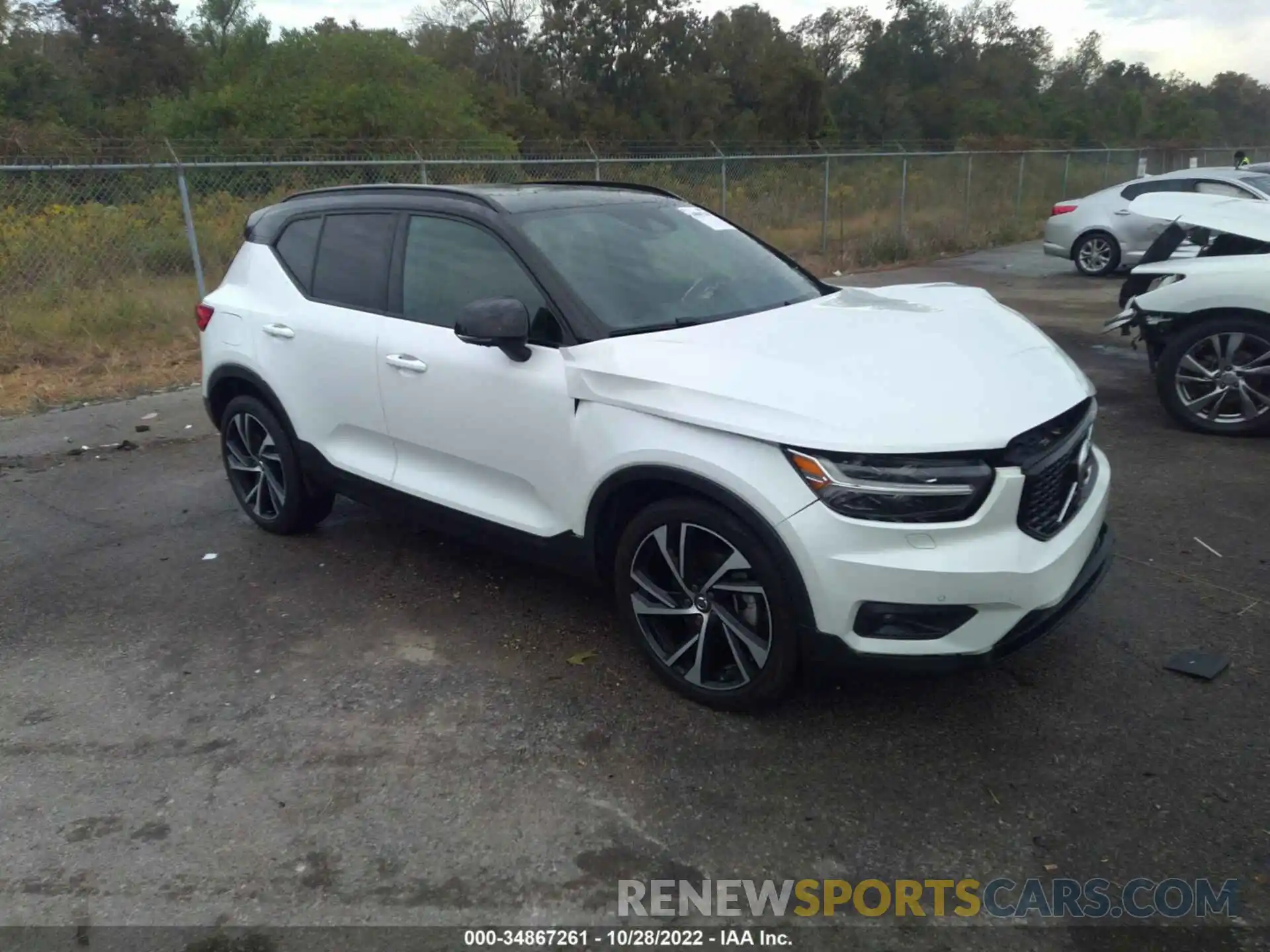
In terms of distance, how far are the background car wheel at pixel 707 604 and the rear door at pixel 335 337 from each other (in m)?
1.43

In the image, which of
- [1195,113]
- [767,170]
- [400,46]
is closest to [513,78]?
[400,46]

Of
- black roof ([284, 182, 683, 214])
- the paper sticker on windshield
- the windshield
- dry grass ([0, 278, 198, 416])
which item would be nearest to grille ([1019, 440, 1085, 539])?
the windshield

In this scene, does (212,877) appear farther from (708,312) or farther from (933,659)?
(708,312)

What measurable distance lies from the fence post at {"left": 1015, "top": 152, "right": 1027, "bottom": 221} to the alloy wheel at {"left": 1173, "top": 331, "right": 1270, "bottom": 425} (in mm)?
16122

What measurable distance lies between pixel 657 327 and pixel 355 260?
1.62m

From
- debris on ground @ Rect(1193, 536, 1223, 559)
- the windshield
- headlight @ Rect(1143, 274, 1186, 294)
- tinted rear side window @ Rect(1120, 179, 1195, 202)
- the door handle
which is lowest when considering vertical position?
debris on ground @ Rect(1193, 536, 1223, 559)

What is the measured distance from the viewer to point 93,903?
9.13ft

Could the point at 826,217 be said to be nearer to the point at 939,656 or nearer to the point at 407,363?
the point at 407,363

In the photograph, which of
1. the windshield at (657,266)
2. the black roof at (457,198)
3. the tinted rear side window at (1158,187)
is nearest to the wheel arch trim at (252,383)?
the black roof at (457,198)

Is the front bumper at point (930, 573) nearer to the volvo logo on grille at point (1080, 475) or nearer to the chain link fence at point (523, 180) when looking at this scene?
the volvo logo on grille at point (1080, 475)

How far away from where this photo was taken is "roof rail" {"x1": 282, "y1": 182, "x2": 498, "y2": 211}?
427 centimetres

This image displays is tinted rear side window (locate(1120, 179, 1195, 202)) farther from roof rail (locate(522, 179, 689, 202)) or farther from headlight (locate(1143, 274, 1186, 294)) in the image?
roof rail (locate(522, 179, 689, 202))

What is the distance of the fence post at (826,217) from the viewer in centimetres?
1622

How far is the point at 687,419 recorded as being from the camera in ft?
10.9
